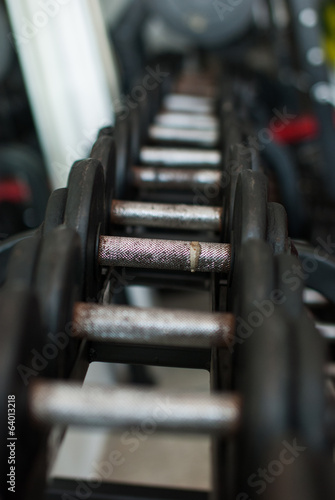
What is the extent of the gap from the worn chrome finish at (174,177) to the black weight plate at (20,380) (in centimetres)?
50

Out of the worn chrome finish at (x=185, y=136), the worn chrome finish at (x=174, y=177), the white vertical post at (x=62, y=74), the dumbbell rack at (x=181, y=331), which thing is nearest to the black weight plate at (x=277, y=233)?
the dumbbell rack at (x=181, y=331)

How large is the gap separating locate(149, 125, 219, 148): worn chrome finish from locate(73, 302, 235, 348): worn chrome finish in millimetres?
684

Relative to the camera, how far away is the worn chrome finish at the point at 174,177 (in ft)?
2.89

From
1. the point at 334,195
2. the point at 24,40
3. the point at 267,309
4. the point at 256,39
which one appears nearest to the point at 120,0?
the point at 256,39

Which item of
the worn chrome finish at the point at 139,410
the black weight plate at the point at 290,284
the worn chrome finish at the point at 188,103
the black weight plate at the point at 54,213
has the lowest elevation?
the worn chrome finish at the point at 139,410

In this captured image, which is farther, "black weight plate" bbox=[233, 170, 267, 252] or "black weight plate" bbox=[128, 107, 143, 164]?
"black weight plate" bbox=[128, 107, 143, 164]

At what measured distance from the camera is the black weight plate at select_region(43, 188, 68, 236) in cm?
→ 55

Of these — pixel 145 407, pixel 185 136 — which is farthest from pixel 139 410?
pixel 185 136

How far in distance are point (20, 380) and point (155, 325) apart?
0.15 m

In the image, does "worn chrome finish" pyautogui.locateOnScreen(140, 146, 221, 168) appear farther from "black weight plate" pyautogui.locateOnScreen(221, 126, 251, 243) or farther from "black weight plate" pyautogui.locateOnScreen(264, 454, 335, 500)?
"black weight plate" pyautogui.locateOnScreen(264, 454, 335, 500)

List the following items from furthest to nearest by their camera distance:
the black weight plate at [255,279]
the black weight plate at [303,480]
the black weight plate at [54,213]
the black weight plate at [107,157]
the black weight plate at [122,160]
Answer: the black weight plate at [122,160], the black weight plate at [107,157], the black weight plate at [54,213], the black weight plate at [255,279], the black weight plate at [303,480]

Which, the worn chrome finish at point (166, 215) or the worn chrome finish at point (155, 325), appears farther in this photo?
the worn chrome finish at point (166, 215)

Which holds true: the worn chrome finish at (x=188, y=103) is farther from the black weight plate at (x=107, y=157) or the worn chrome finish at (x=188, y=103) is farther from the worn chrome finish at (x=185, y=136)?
the black weight plate at (x=107, y=157)

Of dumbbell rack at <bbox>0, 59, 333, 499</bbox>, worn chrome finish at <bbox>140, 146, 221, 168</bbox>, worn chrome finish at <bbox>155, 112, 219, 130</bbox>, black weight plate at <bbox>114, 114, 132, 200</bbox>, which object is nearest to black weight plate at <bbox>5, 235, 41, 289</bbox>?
dumbbell rack at <bbox>0, 59, 333, 499</bbox>
